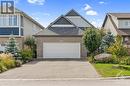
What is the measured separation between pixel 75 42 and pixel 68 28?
2.57 metres

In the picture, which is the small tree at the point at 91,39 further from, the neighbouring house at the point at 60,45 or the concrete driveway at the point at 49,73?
the concrete driveway at the point at 49,73

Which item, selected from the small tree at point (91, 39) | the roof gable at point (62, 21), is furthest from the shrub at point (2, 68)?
the roof gable at point (62, 21)

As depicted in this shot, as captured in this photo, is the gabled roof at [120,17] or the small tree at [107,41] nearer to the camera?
the small tree at [107,41]

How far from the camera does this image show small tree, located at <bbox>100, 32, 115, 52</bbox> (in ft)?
139

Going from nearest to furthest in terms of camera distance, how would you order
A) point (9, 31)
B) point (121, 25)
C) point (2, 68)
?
1. point (2, 68)
2. point (9, 31)
3. point (121, 25)

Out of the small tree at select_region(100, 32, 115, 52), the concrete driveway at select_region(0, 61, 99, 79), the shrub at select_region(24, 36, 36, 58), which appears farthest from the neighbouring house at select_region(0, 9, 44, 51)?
the concrete driveway at select_region(0, 61, 99, 79)

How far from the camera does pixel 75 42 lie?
1693 inches

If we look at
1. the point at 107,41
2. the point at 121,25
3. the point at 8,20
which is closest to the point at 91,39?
the point at 107,41

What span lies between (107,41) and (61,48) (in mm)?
6164

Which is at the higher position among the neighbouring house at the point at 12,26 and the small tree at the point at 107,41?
the neighbouring house at the point at 12,26

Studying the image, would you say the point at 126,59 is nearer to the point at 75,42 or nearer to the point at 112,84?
the point at 75,42

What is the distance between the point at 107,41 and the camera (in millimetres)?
42812

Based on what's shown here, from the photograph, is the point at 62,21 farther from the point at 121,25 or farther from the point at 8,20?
the point at 121,25

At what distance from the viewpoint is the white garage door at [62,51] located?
140ft
